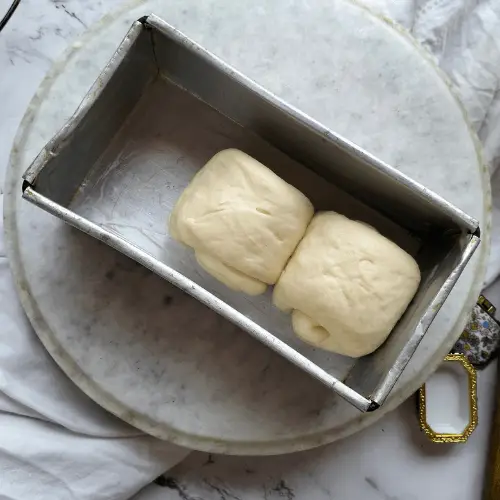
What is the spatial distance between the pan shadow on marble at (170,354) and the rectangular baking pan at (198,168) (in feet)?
0.12

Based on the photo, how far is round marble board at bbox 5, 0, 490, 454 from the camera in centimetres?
80

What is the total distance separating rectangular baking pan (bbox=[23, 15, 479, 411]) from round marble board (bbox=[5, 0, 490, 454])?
0.04 meters

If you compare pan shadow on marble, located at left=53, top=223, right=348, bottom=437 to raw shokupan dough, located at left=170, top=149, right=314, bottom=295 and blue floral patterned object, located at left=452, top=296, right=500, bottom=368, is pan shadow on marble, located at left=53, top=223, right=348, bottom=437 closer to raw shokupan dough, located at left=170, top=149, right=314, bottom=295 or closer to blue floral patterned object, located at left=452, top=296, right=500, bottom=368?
raw shokupan dough, located at left=170, top=149, right=314, bottom=295

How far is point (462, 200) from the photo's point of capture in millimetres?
833

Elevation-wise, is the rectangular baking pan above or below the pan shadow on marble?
above

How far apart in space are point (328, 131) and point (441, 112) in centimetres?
20

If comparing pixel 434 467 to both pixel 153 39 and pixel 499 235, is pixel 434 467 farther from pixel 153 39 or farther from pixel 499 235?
pixel 153 39

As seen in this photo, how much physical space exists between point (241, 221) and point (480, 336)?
408 mm

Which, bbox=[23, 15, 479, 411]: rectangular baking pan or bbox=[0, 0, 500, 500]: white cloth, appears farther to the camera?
bbox=[0, 0, 500, 500]: white cloth

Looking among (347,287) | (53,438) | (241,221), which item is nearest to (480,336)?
(347,287)

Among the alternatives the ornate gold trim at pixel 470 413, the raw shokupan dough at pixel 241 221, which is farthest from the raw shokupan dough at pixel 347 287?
the ornate gold trim at pixel 470 413

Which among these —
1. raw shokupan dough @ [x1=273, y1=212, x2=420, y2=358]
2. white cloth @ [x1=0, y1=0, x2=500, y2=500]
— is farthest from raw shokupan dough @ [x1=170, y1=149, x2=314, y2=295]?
white cloth @ [x1=0, y1=0, x2=500, y2=500]

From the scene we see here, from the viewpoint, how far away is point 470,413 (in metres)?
0.89

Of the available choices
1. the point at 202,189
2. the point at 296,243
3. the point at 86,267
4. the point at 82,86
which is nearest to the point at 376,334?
the point at 296,243
